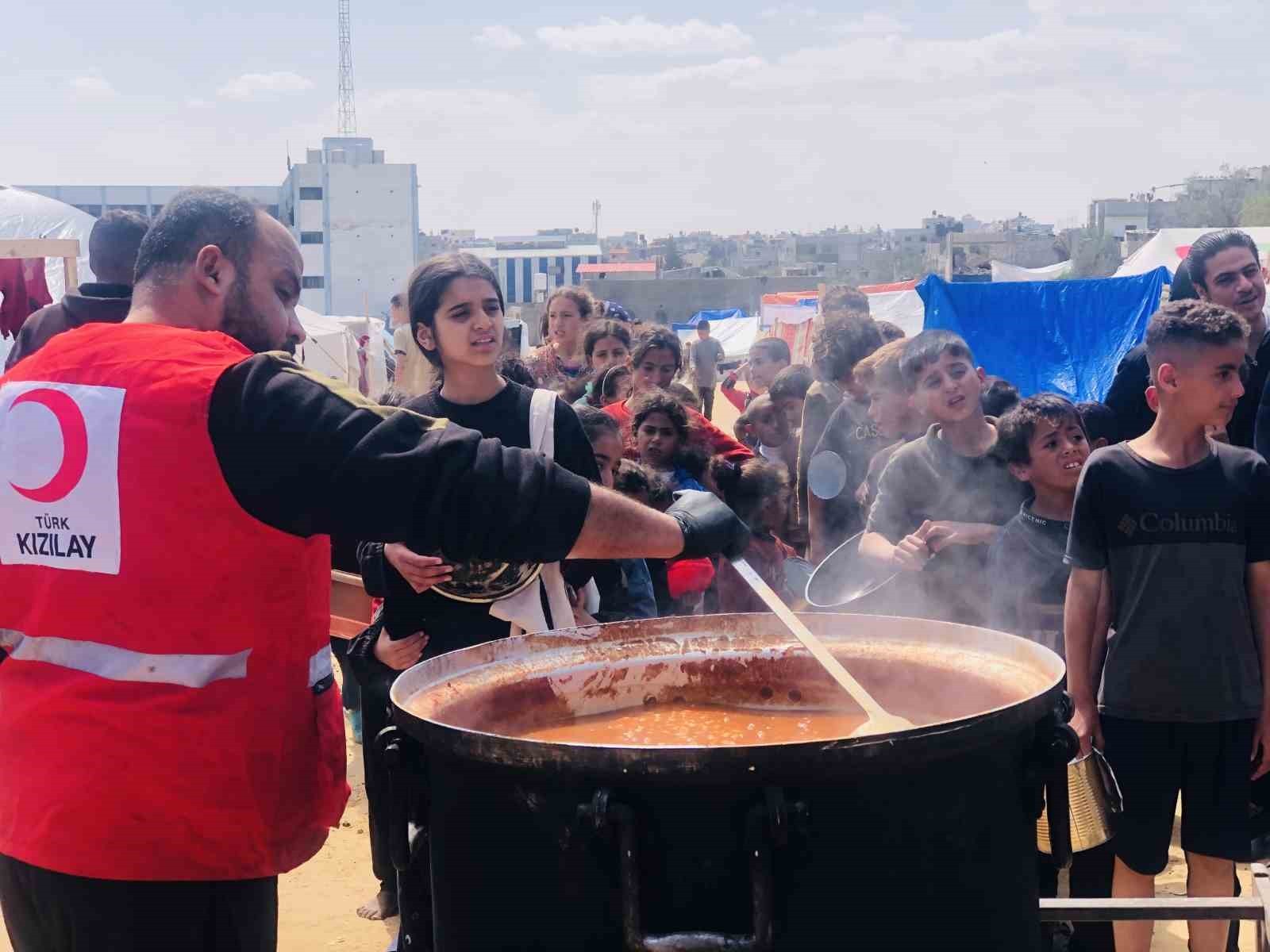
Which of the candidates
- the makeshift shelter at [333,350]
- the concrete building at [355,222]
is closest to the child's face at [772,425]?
the makeshift shelter at [333,350]

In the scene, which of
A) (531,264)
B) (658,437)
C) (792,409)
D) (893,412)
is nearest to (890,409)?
(893,412)

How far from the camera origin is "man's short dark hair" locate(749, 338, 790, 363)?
979 cm

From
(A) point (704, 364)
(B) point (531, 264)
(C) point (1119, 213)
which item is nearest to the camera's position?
(A) point (704, 364)

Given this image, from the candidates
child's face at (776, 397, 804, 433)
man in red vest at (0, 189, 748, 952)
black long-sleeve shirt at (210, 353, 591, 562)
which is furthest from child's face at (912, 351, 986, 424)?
child's face at (776, 397, 804, 433)

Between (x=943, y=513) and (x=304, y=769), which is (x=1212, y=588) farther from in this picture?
(x=304, y=769)

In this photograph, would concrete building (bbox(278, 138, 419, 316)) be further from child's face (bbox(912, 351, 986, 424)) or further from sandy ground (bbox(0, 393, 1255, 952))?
child's face (bbox(912, 351, 986, 424))

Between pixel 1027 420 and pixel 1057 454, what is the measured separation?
138mm

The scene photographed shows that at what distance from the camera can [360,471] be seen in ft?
6.52

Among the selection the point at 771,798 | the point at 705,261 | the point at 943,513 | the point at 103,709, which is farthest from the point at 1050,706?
the point at 705,261

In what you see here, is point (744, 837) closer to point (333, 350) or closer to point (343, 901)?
point (343, 901)

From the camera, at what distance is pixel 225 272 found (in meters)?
2.28

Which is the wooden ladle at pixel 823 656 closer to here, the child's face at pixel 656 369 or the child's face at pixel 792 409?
the child's face at pixel 656 369

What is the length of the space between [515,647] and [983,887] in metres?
1.08

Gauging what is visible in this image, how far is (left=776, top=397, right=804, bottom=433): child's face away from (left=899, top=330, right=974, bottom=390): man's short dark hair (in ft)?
9.08
